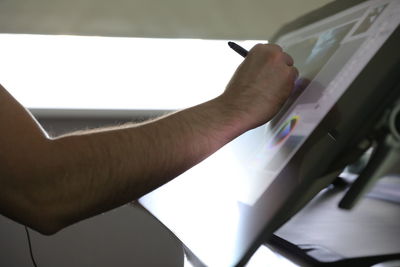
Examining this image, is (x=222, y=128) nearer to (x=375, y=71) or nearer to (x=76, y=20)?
(x=375, y=71)

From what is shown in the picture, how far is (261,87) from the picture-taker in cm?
59

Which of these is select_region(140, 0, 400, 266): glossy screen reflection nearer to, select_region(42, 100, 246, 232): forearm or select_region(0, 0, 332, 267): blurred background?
select_region(42, 100, 246, 232): forearm

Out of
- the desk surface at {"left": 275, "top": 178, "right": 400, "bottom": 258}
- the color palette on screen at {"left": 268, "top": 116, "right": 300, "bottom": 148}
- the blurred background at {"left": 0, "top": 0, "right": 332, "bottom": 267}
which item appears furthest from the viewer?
the blurred background at {"left": 0, "top": 0, "right": 332, "bottom": 267}

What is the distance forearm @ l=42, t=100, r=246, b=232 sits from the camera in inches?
21.8

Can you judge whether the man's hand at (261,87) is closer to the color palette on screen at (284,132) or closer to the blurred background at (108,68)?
the color palette on screen at (284,132)

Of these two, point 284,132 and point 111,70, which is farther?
point 111,70

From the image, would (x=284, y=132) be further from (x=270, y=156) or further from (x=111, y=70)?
(x=111, y=70)

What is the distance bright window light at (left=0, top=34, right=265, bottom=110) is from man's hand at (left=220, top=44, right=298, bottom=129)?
1.14 m

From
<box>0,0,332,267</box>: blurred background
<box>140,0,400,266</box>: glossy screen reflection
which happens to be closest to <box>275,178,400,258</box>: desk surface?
<box>140,0,400,266</box>: glossy screen reflection

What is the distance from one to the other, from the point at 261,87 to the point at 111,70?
1243 mm

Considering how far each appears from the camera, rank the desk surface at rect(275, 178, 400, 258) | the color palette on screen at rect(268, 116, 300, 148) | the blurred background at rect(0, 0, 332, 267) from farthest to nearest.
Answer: the blurred background at rect(0, 0, 332, 267)
the color palette on screen at rect(268, 116, 300, 148)
the desk surface at rect(275, 178, 400, 258)

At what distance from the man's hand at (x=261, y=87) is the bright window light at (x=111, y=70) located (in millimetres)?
1140

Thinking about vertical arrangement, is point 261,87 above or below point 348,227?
above

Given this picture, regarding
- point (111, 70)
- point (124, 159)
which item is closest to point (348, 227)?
point (124, 159)
